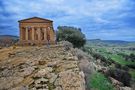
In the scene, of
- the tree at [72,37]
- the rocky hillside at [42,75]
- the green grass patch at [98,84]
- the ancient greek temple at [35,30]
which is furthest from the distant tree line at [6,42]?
the tree at [72,37]

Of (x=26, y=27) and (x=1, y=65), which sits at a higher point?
(x=26, y=27)

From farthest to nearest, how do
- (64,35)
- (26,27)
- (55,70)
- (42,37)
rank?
(64,35), (42,37), (26,27), (55,70)

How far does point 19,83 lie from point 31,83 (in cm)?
38

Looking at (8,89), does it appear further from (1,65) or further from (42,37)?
(42,37)

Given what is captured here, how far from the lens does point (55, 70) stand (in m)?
8.43

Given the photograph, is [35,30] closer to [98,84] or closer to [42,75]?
[98,84]

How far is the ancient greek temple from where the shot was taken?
68.2 ft

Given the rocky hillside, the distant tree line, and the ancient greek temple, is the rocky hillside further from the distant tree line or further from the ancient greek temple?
the distant tree line

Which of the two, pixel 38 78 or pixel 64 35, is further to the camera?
pixel 64 35

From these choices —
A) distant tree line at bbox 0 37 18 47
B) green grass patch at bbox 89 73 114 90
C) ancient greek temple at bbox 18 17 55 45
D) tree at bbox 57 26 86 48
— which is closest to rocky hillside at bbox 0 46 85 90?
green grass patch at bbox 89 73 114 90

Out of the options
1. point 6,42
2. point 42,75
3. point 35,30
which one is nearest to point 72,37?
point 6,42

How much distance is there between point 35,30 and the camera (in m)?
21.6

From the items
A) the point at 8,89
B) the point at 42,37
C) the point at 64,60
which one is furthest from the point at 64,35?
the point at 8,89

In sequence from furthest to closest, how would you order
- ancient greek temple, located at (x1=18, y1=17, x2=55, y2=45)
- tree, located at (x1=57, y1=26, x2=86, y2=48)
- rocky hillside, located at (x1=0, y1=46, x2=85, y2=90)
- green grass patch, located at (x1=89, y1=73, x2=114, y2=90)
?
1. tree, located at (x1=57, y1=26, x2=86, y2=48)
2. ancient greek temple, located at (x1=18, y1=17, x2=55, y2=45)
3. green grass patch, located at (x1=89, y1=73, x2=114, y2=90)
4. rocky hillside, located at (x1=0, y1=46, x2=85, y2=90)
